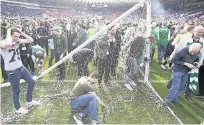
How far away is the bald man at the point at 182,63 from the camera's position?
5.90 m

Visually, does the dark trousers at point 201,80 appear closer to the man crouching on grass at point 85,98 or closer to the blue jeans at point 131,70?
the blue jeans at point 131,70

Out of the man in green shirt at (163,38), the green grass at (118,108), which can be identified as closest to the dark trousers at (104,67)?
the green grass at (118,108)

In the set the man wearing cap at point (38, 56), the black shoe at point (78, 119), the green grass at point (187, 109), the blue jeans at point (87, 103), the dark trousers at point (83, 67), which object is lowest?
the green grass at point (187, 109)

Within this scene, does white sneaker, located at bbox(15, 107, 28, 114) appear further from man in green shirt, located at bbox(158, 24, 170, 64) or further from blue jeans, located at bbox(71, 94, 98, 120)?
man in green shirt, located at bbox(158, 24, 170, 64)

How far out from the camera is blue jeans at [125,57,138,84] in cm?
765

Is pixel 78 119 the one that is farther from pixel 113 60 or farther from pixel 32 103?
pixel 113 60

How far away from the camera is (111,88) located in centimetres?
741

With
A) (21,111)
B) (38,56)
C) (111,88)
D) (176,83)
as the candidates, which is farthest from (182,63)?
(38,56)

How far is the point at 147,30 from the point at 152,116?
7.99ft

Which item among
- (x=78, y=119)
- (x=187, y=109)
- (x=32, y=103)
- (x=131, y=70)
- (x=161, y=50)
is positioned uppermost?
(x=161, y=50)

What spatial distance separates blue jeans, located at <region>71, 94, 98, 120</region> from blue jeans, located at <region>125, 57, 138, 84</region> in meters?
2.62

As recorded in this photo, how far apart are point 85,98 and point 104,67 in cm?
264

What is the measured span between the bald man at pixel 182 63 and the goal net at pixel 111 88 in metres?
0.52

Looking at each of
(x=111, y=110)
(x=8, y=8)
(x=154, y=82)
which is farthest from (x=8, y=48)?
(x=8, y=8)
